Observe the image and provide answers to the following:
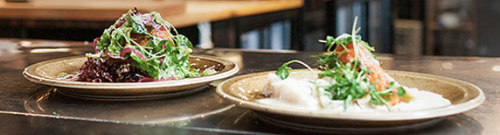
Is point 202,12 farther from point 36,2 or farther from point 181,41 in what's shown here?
point 181,41

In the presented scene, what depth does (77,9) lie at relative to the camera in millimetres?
5355

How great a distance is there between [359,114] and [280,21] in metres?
5.77

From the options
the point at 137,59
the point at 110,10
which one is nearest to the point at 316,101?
the point at 137,59

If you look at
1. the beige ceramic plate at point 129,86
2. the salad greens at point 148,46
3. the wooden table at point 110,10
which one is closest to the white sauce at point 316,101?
the beige ceramic plate at point 129,86

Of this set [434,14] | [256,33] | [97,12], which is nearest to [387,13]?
[434,14]

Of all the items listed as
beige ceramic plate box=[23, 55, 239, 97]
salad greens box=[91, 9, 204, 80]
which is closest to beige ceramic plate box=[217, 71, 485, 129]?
beige ceramic plate box=[23, 55, 239, 97]

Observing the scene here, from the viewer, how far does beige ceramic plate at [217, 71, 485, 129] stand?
3.21ft

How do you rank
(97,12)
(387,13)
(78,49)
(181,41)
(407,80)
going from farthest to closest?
(387,13), (97,12), (78,49), (181,41), (407,80)

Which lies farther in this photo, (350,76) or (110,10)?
(110,10)

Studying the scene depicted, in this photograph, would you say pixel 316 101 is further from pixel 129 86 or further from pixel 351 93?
pixel 129 86

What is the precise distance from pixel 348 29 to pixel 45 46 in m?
4.05

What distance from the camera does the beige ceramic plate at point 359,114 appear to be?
979 millimetres

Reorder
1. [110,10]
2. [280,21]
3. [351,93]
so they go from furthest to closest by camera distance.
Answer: [280,21] → [110,10] → [351,93]

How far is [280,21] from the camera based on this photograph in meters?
6.71
